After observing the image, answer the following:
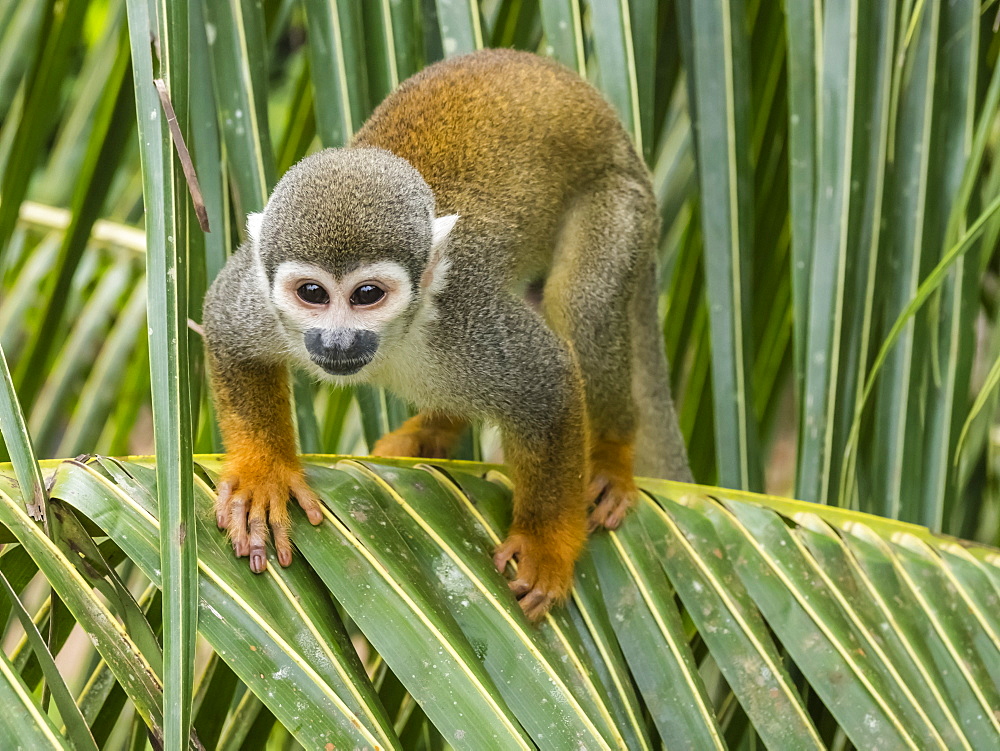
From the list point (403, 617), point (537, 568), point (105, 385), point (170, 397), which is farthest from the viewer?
point (105, 385)

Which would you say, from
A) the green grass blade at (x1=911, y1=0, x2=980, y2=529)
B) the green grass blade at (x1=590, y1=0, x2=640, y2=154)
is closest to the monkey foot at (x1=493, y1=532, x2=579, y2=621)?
the green grass blade at (x1=911, y1=0, x2=980, y2=529)

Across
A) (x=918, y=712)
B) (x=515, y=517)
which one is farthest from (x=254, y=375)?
(x=918, y=712)

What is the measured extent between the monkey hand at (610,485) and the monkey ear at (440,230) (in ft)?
2.28

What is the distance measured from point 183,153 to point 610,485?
1.48 meters

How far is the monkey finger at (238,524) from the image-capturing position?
162cm

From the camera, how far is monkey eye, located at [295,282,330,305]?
199 cm

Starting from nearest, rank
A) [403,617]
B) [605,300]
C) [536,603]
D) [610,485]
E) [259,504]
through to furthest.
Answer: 1. [403,617]
2. [259,504]
3. [536,603]
4. [610,485]
5. [605,300]

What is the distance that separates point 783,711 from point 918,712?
25cm

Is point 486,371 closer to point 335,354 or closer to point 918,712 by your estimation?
point 335,354

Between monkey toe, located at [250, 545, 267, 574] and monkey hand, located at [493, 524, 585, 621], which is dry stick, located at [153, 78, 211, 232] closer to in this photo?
monkey toe, located at [250, 545, 267, 574]

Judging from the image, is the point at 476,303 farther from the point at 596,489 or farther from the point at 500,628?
the point at 500,628

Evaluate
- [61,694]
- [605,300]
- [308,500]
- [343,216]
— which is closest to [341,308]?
[343,216]

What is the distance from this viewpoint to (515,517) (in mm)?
2178

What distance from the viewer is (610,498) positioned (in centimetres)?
228
